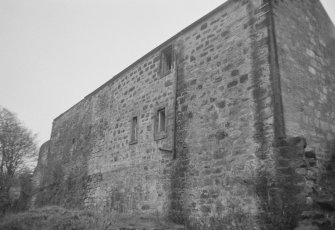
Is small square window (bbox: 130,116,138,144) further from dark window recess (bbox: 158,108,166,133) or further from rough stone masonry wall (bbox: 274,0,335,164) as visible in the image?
rough stone masonry wall (bbox: 274,0,335,164)

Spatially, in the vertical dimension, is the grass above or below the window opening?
below

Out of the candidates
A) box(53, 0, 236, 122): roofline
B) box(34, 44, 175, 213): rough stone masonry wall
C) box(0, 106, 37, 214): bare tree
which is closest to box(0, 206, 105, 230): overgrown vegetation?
box(34, 44, 175, 213): rough stone masonry wall

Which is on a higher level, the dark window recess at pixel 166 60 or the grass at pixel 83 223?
the dark window recess at pixel 166 60

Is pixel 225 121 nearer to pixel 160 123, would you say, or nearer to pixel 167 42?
pixel 160 123

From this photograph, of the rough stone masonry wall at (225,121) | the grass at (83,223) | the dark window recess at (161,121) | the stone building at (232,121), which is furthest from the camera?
the dark window recess at (161,121)

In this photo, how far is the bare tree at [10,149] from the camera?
487 inches

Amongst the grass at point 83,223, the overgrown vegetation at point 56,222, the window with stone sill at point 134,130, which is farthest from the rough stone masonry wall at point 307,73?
the window with stone sill at point 134,130

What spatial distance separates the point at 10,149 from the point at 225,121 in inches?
412

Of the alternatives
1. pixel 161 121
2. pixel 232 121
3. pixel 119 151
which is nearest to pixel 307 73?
pixel 232 121

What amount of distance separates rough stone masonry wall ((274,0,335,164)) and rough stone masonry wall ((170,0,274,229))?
474 mm

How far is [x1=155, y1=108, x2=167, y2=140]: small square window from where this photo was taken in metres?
8.88

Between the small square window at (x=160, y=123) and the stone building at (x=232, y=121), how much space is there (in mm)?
31

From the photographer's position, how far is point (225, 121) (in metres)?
7.04

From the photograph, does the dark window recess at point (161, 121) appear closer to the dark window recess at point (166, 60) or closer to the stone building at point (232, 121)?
the stone building at point (232, 121)
